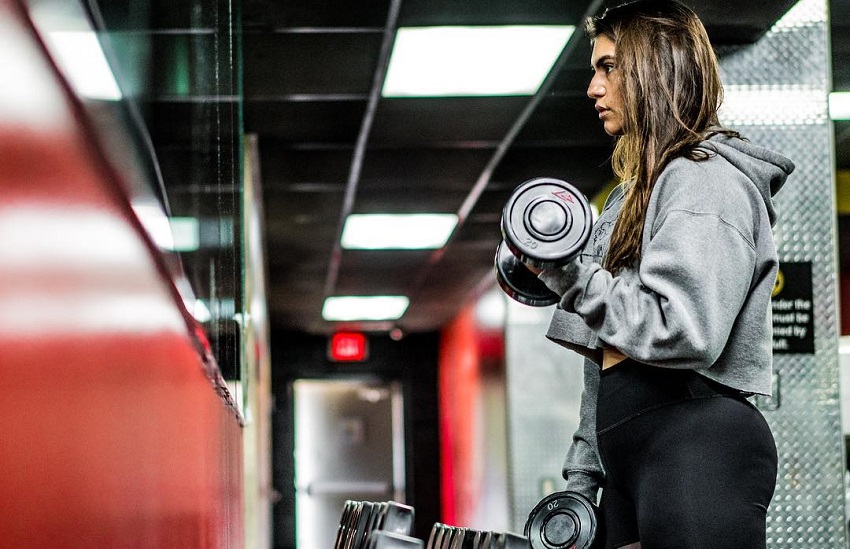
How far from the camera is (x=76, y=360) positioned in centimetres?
82

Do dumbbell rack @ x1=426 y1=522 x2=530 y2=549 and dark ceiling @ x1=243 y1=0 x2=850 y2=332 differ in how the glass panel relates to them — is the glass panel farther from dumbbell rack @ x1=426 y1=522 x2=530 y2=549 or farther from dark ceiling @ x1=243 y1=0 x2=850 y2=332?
dark ceiling @ x1=243 y1=0 x2=850 y2=332

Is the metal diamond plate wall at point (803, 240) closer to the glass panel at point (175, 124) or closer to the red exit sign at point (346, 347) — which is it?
the glass panel at point (175, 124)

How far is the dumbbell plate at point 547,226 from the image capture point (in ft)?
4.22

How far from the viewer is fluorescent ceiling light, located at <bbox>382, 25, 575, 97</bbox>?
13.5 ft

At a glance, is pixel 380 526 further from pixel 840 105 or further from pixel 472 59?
pixel 840 105

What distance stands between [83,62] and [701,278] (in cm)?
79

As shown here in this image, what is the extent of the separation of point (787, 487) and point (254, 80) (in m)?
2.62

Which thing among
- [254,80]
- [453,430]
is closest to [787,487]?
[254,80]

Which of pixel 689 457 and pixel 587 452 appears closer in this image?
pixel 689 457

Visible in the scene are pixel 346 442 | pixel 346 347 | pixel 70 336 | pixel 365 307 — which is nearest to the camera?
pixel 70 336

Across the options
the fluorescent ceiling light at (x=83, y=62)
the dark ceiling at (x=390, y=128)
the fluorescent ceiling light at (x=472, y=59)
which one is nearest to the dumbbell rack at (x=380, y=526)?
the fluorescent ceiling light at (x=83, y=62)

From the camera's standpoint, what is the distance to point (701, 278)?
4.27 ft

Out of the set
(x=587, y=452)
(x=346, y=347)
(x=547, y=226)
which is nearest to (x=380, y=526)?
(x=587, y=452)

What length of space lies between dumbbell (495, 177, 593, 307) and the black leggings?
0.75ft
